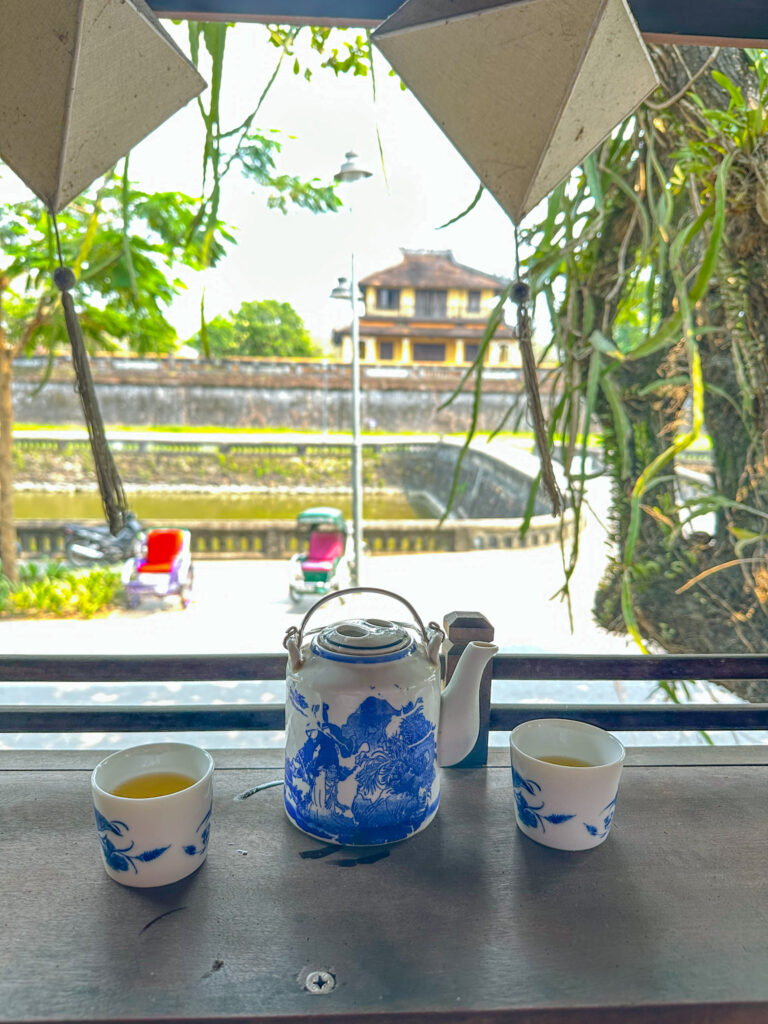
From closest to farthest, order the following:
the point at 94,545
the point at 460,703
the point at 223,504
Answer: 1. the point at 460,703
2. the point at 94,545
3. the point at 223,504

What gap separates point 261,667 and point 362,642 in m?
0.16

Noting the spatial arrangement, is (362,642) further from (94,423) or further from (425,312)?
(425,312)

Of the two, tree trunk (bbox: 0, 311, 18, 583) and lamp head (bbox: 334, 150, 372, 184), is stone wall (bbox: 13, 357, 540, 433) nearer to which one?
lamp head (bbox: 334, 150, 372, 184)

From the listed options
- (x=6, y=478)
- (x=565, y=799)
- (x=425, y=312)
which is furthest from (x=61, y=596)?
(x=425, y=312)

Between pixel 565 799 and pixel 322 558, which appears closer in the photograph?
pixel 565 799

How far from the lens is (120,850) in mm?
428

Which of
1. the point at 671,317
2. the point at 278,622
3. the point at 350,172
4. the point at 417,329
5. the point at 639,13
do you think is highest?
the point at 417,329

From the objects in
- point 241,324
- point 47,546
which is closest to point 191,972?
point 47,546

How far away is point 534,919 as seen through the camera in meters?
0.41

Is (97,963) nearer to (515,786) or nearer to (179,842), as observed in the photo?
(179,842)

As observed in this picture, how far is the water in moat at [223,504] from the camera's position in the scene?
31.7ft

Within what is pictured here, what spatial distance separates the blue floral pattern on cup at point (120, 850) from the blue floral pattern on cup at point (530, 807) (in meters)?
0.24

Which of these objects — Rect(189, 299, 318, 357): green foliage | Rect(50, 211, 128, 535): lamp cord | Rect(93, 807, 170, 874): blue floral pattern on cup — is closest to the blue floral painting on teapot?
Rect(93, 807, 170, 874): blue floral pattern on cup

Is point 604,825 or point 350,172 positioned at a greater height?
point 350,172
